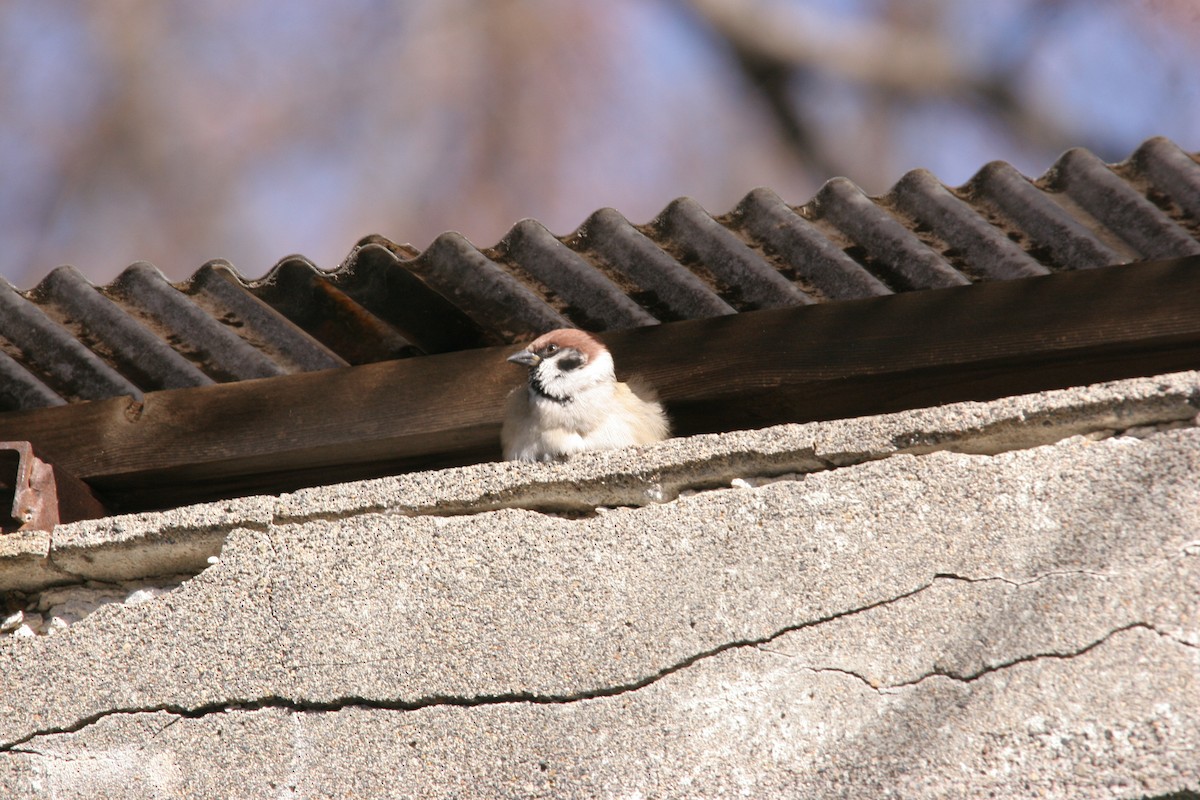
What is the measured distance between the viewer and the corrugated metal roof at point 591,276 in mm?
1967

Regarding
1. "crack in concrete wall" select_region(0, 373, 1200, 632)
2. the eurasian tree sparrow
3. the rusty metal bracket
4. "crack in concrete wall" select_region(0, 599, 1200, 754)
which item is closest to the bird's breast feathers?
the eurasian tree sparrow

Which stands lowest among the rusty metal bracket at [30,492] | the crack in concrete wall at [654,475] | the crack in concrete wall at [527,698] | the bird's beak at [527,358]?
the crack in concrete wall at [527,698]

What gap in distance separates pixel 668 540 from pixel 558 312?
61 cm

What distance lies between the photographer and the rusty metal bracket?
80.2 inches

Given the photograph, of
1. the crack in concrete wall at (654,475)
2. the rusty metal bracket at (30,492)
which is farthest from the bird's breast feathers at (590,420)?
the rusty metal bracket at (30,492)

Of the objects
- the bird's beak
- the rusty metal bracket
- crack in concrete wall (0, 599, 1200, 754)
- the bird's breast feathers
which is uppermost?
the bird's beak

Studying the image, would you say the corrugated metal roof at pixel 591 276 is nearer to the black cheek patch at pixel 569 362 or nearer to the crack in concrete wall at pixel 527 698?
the black cheek patch at pixel 569 362

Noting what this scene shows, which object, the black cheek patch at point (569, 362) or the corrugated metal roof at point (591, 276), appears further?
the black cheek patch at point (569, 362)

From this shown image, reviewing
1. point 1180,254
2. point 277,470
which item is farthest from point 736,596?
point 277,470

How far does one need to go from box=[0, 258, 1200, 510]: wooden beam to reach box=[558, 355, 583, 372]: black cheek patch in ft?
0.22

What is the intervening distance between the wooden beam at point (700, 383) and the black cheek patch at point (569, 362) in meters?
0.07

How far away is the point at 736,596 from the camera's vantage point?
1.63 m

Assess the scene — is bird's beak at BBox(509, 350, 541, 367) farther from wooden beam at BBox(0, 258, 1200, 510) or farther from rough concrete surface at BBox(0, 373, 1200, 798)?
rough concrete surface at BBox(0, 373, 1200, 798)

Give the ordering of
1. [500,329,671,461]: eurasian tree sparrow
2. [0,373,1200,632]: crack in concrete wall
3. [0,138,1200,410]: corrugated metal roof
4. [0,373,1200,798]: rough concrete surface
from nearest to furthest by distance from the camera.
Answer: [0,373,1200,798]: rough concrete surface, [0,373,1200,632]: crack in concrete wall, [0,138,1200,410]: corrugated metal roof, [500,329,671,461]: eurasian tree sparrow
